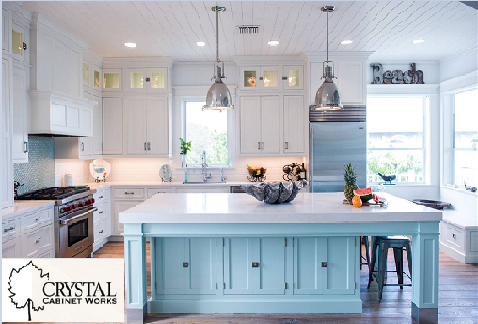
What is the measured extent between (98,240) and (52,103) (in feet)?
6.82

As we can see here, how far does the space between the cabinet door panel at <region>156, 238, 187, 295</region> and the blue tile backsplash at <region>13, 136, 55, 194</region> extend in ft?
6.56

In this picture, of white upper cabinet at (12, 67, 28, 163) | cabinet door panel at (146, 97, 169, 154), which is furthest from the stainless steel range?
cabinet door panel at (146, 97, 169, 154)

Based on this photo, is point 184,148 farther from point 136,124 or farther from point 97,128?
point 97,128

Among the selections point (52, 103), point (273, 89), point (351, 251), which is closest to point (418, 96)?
point (273, 89)

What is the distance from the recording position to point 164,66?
5965mm

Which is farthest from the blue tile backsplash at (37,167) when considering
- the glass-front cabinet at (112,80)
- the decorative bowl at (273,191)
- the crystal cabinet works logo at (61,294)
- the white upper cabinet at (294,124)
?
the white upper cabinet at (294,124)

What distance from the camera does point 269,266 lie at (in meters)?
3.39

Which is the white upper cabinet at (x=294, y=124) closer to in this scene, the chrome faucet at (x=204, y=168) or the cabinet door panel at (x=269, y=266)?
the chrome faucet at (x=204, y=168)

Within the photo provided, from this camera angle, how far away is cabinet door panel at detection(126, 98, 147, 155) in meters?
6.02

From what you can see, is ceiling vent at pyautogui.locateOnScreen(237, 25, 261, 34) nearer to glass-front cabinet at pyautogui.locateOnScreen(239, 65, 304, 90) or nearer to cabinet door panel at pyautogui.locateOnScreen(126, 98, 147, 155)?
glass-front cabinet at pyautogui.locateOnScreen(239, 65, 304, 90)

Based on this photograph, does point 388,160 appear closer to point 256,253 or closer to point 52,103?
point 256,253

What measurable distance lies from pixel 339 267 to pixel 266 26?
9.11 ft

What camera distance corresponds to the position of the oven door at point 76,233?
4.20 m

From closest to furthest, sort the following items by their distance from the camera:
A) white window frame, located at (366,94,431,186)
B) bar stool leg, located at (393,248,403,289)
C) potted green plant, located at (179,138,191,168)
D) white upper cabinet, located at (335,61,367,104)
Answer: bar stool leg, located at (393,248,403,289) → white upper cabinet, located at (335,61,367,104) → potted green plant, located at (179,138,191,168) → white window frame, located at (366,94,431,186)
